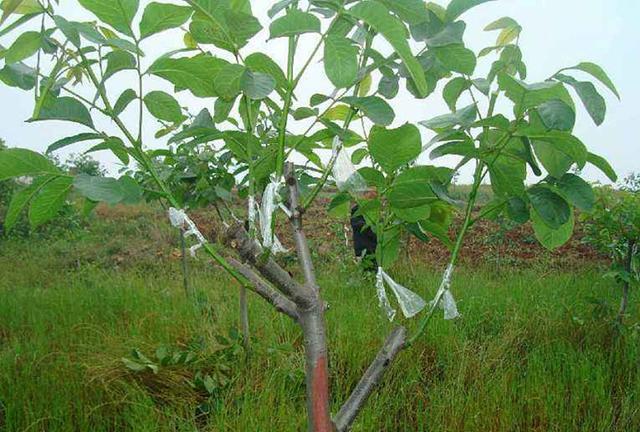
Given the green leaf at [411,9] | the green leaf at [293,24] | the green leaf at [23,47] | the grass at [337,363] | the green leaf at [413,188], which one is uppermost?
the green leaf at [23,47]

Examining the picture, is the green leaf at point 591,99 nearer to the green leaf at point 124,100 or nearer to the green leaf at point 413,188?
the green leaf at point 413,188

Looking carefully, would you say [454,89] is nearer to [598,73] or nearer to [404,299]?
[598,73]

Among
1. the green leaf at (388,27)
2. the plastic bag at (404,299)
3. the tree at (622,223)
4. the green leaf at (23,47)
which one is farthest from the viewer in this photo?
the tree at (622,223)

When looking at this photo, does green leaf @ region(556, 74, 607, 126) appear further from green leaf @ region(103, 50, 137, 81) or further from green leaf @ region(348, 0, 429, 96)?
green leaf @ region(103, 50, 137, 81)

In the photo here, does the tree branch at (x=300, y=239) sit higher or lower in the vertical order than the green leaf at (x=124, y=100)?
lower

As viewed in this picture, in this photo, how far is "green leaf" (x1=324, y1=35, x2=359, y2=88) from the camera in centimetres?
56

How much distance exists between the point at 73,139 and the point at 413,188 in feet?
1.41

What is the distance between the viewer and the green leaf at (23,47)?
643 mm

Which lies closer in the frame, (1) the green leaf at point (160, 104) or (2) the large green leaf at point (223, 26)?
(2) the large green leaf at point (223, 26)

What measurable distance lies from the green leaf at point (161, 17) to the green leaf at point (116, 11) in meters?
0.01

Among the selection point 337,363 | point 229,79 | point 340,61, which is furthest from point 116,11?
point 337,363

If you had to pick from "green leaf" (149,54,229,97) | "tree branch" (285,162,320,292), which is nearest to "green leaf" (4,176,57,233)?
"green leaf" (149,54,229,97)

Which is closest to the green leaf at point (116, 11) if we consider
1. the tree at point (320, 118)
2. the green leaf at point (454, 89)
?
the tree at point (320, 118)

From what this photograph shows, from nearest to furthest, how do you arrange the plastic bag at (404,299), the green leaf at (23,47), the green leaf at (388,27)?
the green leaf at (388,27) < the green leaf at (23,47) < the plastic bag at (404,299)
